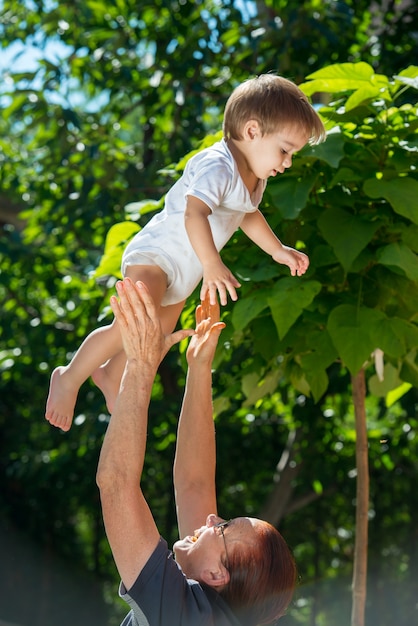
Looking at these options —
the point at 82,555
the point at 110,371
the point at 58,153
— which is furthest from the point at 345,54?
the point at 82,555

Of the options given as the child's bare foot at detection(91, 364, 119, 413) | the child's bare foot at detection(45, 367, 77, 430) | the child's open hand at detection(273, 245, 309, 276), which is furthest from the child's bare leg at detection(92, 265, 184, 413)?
the child's open hand at detection(273, 245, 309, 276)

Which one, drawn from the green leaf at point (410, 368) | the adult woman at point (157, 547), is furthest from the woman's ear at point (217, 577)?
the green leaf at point (410, 368)

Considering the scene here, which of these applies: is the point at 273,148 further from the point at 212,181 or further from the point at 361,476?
the point at 361,476

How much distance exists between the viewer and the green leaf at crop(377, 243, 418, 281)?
1.81 metres

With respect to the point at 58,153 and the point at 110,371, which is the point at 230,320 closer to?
the point at 110,371

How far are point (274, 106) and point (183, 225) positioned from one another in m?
0.26

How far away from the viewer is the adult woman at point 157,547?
4.32 ft

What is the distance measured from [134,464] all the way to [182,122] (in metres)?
3.20

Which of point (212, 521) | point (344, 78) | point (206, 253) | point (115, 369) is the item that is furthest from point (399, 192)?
point (212, 521)

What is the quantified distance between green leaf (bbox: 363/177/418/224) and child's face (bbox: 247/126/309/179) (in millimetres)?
323

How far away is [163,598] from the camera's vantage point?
1.32 m

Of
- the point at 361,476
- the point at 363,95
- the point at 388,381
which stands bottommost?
the point at 361,476

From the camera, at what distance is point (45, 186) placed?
4.19 m

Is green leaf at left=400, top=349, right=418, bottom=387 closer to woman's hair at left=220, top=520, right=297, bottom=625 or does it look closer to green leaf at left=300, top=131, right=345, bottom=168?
green leaf at left=300, top=131, right=345, bottom=168
